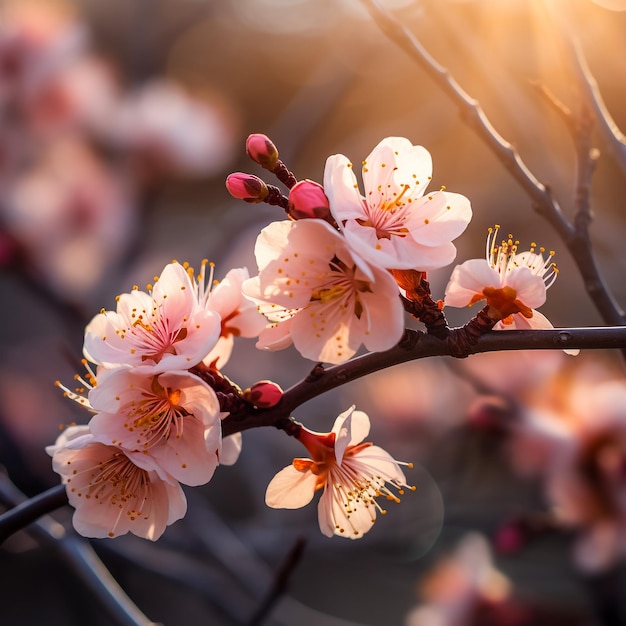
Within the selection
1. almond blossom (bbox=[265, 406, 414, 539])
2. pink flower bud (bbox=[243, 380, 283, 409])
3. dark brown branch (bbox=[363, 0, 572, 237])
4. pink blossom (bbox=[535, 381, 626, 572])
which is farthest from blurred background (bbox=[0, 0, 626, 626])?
pink flower bud (bbox=[243, 380, 283, 409])

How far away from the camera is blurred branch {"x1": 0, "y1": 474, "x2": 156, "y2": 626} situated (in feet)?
2.69

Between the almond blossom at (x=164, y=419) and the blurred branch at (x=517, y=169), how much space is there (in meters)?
0.40

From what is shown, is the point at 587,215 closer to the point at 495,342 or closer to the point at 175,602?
the point at 495,342

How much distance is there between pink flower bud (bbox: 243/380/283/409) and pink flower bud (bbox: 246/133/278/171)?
0.19 meters

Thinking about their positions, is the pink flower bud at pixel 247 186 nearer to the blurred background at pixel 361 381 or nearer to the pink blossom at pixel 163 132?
the blurred background at pixel 361 381

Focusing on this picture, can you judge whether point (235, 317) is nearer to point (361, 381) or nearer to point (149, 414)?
point (149, 414)

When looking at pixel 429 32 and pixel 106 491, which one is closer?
pixel 106 491

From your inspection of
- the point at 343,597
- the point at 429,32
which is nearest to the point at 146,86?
the point at 429,32

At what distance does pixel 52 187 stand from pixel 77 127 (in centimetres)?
25

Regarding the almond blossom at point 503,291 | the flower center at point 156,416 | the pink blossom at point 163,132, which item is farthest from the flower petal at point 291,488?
the pink blossom at point 163,132

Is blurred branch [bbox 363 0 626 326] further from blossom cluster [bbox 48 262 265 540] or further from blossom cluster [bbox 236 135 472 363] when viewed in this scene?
blossom cluster [bbox 48 262 265 540]

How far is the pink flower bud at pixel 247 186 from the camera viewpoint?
1.81 feet

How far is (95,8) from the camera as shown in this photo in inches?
167

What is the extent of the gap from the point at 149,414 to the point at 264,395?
102mm
